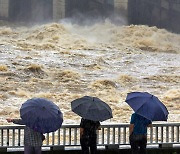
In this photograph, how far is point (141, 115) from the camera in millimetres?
6910

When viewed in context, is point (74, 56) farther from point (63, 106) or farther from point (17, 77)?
point (63, 106)

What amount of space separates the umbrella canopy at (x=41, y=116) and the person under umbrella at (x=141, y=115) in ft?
3.40

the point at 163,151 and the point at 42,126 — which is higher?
the point at 42,126

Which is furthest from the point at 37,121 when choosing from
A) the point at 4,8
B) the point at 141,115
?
the point at 4,8

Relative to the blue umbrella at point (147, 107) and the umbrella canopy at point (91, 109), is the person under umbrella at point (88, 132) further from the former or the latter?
the blue umbrella at point (147, 107)

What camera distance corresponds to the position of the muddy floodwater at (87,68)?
1756cm

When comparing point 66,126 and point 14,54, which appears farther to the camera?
point 14,54

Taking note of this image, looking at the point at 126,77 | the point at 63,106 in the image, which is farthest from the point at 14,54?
the point at 63,106

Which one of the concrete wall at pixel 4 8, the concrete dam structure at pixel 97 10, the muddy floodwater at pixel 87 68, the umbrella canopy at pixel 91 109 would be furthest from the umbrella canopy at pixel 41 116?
the concrete wall at pixel 4 8

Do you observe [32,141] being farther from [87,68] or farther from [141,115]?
[87,68]

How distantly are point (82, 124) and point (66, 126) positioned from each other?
2.58 feet

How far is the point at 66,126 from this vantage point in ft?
25.7

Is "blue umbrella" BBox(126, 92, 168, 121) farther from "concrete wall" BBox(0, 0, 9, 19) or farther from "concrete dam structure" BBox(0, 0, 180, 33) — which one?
"concrete wall" BBox(0, 0, 9, 19)

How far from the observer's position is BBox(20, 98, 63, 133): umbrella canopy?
650 centimetres
